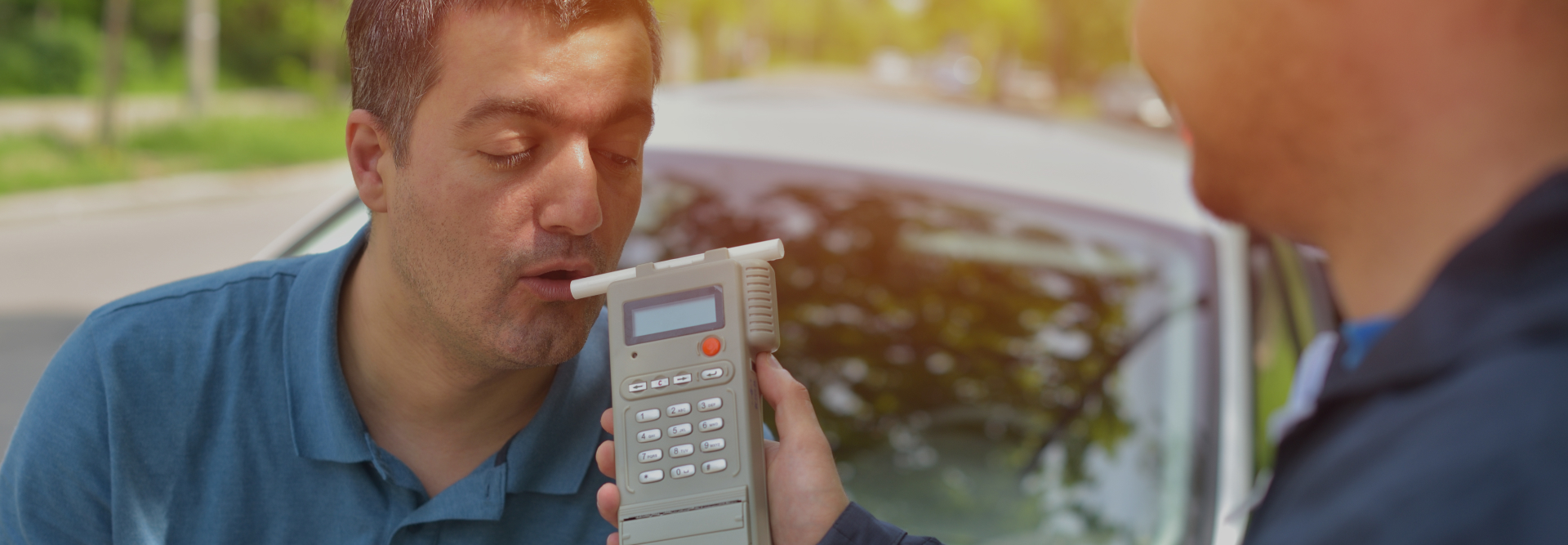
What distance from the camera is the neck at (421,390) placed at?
1602 mm

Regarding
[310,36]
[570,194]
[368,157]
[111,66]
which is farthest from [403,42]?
[310,36]

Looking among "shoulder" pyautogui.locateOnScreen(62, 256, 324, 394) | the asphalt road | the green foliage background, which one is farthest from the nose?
the green foliage background

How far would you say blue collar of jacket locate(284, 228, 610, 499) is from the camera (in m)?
1.56

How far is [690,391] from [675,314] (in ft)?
0.29

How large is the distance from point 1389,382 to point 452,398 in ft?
3.94

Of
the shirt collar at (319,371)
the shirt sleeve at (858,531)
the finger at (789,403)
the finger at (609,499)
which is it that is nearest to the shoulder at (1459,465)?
the shirt sleeve at (858,531)

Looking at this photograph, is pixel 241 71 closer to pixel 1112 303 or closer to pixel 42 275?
pixel 42 275

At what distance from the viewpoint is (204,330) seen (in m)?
1.63

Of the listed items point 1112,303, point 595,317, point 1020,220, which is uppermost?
point 595,317

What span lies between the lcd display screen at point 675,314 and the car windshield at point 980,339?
1179mm

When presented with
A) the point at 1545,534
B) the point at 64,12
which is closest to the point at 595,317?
the point at 1545,534

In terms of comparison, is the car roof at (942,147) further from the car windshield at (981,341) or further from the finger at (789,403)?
the finger at (789,403)

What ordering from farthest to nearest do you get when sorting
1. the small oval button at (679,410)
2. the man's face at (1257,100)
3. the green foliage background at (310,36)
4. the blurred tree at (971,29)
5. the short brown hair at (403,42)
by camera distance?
1. the green foliage background at (310,36)
2. the blurred tree at (971,29)
3. the short brown hair at (403,42)
4. the small oval button at (679,410)
5. the man's face at (1257,100)

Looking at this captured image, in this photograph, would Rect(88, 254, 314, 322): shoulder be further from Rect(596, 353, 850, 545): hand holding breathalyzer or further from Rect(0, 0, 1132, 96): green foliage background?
Rect(0, 0, 1132, 96): green foliage background
